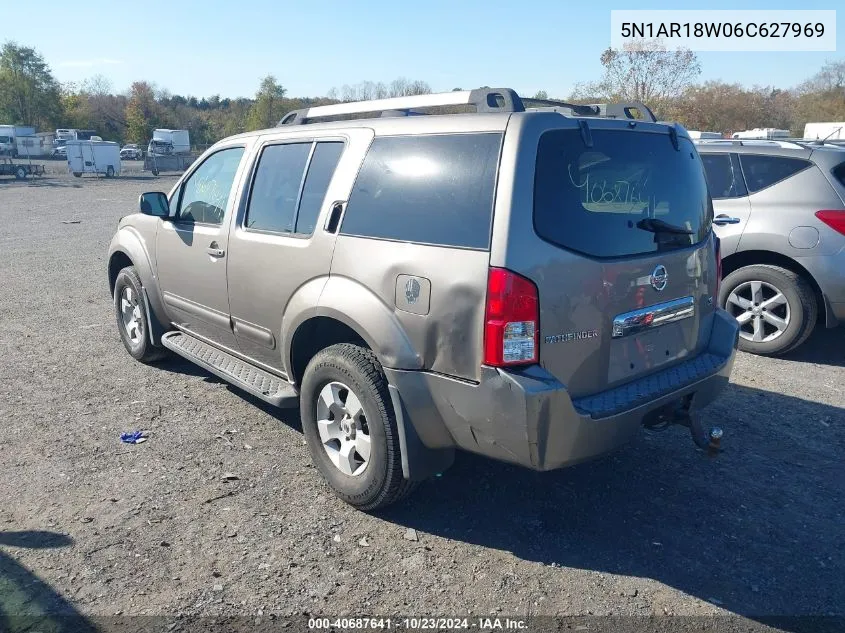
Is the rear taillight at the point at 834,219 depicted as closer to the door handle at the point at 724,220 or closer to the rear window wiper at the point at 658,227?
the door handle at the point at 724,220

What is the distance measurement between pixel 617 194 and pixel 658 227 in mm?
326

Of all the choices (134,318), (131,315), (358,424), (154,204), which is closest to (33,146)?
(131,315)

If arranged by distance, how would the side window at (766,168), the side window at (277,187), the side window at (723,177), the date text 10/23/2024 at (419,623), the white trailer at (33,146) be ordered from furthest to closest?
1. the white trailer at (33,146)
2. the side window at (723,177)
3. the side window at (766,168)
4. the side window at (277,187)
5. the date text 10/23/2024 at (419,623)

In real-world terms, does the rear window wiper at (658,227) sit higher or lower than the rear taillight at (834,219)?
higher

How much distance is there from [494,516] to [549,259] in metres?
1.47

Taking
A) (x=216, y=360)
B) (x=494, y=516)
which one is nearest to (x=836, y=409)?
(x=494, y=516)

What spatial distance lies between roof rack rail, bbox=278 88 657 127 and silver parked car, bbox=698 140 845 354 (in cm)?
277

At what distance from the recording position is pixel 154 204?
5203mm

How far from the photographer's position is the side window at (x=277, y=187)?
411 centimetres

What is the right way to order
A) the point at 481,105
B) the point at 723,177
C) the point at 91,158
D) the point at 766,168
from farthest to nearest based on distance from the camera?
the point at 91,158, the point at 723,177, the point at 766,168, the point at 481,105

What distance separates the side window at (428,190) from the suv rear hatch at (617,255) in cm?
25

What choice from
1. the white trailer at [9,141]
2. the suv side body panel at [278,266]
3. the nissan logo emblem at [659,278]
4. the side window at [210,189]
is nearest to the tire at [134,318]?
the side window at [210,189]

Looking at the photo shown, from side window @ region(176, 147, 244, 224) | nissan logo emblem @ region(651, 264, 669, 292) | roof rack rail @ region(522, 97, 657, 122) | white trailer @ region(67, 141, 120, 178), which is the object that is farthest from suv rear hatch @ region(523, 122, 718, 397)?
white trailer @ region(67, 141, 120, 178)

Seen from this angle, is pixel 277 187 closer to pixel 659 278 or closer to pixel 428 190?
pixel 428 190
